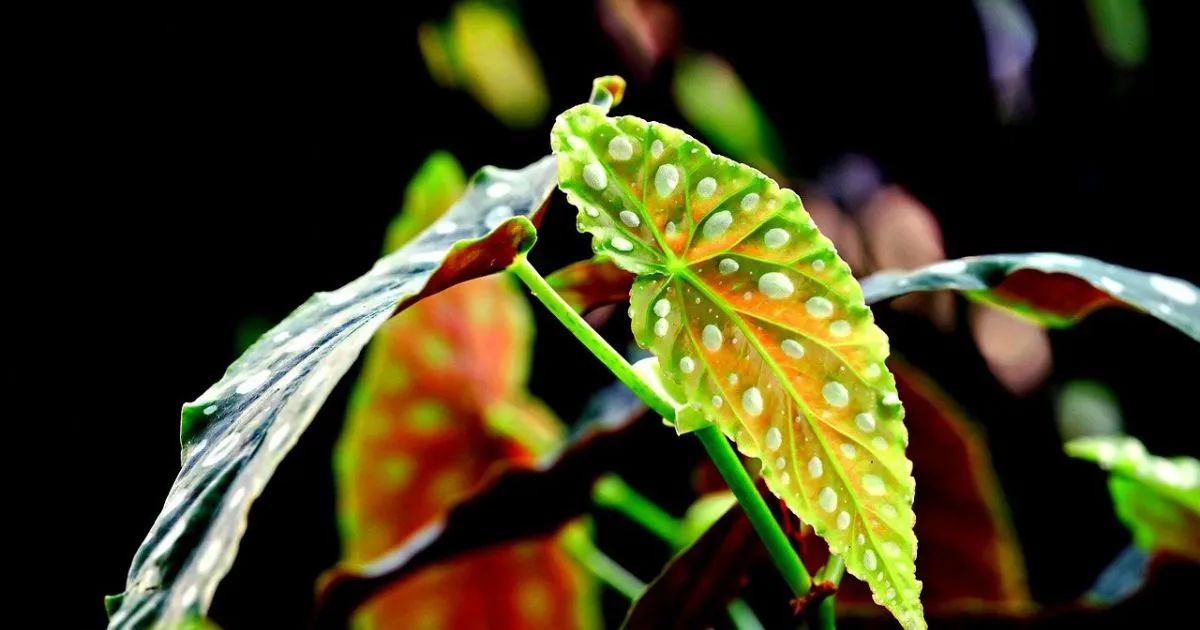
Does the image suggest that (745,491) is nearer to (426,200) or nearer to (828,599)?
(828,599)

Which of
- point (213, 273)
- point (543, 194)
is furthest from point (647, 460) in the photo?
point (543, 194)

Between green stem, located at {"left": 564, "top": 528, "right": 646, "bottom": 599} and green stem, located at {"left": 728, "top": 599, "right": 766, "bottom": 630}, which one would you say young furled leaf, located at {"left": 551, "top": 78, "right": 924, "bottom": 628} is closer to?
green stem, located at {"left": 728, "top": 599, "right": 766, "bottom": 630}

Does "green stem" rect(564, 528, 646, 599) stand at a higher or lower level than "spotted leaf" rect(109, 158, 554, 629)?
lower

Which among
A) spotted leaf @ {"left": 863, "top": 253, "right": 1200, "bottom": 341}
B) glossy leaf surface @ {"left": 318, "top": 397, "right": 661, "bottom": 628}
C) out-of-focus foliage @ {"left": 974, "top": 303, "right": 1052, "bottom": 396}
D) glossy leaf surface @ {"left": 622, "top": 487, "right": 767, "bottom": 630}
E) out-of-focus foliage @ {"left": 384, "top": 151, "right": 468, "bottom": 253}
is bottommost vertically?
out-of-focus foliage @ {"left": 974, "top": 303, "right": 1052, "bottom": 396}

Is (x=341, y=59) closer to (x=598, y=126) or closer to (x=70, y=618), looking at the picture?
(x=70, y=618)

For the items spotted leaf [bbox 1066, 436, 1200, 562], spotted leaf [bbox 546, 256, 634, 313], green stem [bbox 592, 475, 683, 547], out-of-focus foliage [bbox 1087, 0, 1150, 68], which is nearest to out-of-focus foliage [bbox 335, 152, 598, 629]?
green stem [bbox 592, 475, 683, 547]

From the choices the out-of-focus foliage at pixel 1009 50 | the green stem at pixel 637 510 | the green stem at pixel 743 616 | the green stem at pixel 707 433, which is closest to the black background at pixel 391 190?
the out-of-focus foliage at pixel 1009 50
